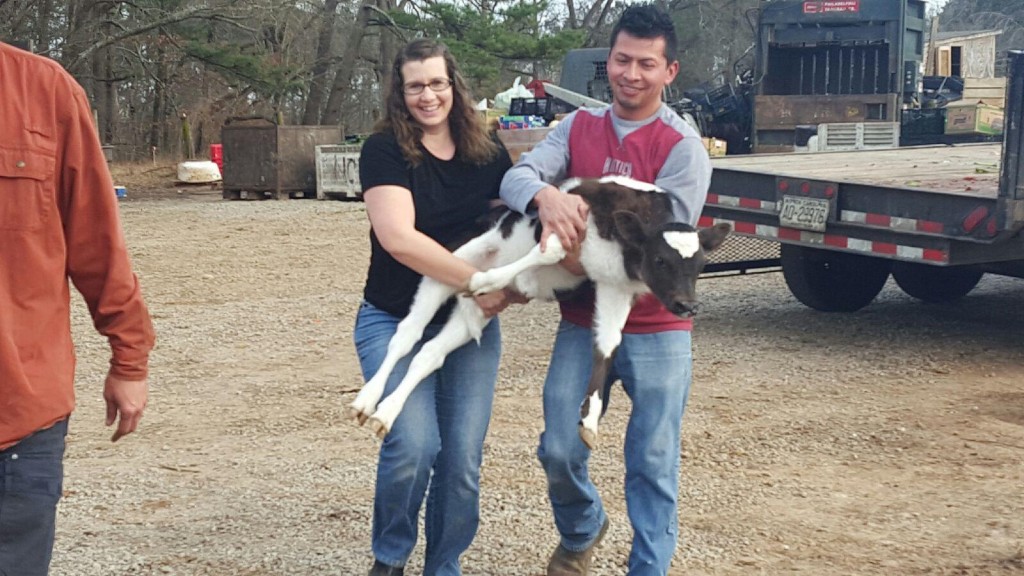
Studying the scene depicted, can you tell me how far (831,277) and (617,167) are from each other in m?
6.10

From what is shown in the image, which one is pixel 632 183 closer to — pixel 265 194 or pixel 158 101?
pixel 265 194

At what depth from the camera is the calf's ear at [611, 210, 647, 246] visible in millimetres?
3768

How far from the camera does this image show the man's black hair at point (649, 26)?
12.9ft

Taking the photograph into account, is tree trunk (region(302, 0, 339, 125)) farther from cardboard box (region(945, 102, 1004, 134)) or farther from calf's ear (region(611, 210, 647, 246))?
calf's ear (region(611, 210, 647, 246))

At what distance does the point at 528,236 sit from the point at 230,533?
1827 millimetres

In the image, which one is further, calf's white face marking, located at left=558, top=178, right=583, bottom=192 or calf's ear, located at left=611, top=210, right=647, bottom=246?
calf's white face marking, located at left=558, top=178, right=583, bottom=192

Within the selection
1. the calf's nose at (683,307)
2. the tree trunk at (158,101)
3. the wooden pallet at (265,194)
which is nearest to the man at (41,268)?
the calf's nose at (683,307)

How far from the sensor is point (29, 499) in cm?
276

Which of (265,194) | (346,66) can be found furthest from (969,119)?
(346,66)

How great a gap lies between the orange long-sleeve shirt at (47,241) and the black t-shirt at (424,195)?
116cm

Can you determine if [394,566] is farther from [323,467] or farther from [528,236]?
[323,467]

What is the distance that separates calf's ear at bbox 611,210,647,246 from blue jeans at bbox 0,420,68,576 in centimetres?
172

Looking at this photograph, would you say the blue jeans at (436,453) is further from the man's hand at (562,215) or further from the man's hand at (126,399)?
the man's hand at (126,399)

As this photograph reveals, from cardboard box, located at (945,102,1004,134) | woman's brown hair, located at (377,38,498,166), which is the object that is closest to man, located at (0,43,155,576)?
woman's brown hair, located at (377,38,498,166)
